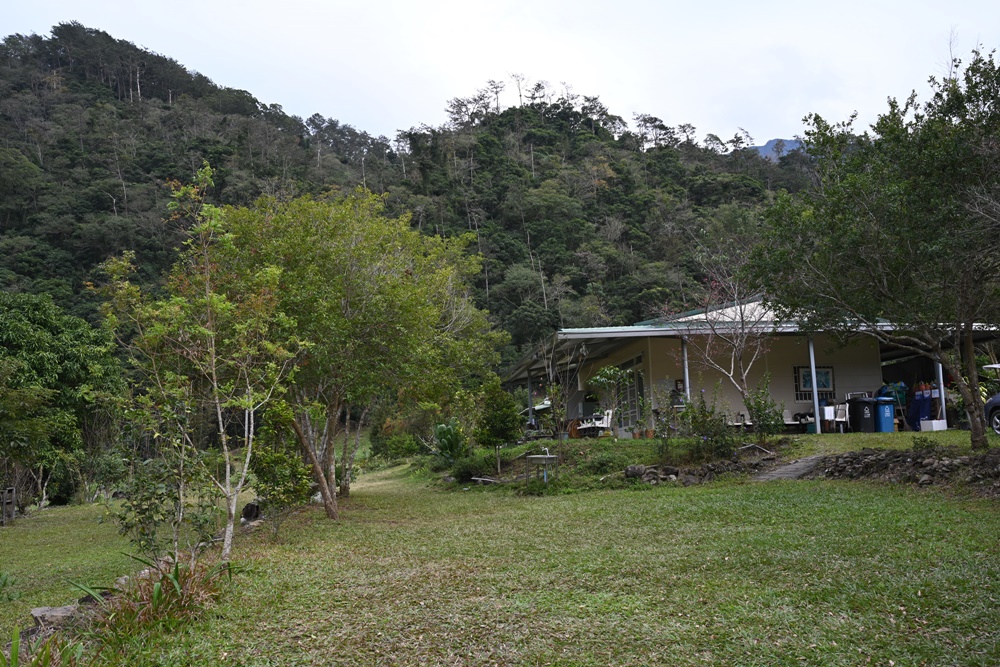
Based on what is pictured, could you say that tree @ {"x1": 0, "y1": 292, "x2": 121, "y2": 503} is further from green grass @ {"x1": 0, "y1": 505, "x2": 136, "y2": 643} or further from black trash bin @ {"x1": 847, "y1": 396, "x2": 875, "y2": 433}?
black trash bin @ {"x1": 847, "y1": 396, "x2": 875, "y2": 433}

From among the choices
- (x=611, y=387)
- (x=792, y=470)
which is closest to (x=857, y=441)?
(x=792, y=470)

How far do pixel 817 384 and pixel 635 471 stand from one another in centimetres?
823

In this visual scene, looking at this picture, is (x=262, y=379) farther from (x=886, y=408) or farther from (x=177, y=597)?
(x=886, y=408)

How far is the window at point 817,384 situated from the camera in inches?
762

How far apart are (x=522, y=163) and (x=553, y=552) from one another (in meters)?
48.2

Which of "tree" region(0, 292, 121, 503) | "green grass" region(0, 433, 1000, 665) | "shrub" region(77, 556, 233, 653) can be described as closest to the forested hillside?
"tree" region(0, 292, 121, 503)

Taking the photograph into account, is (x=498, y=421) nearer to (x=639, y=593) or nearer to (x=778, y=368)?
(x=778, y=368)

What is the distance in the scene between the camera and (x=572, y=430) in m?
21.4

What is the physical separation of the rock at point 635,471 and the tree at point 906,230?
153 inches

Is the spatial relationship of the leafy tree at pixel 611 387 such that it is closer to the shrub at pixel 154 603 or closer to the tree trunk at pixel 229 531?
the tree trunk at pixel 229 531

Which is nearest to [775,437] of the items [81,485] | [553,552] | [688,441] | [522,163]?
[688,441]

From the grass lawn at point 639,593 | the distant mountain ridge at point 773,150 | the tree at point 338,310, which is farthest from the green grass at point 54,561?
the distant mountain ridge at point 773,150

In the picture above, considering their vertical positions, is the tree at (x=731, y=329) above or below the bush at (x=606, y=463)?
above

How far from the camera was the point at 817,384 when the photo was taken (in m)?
19.4
